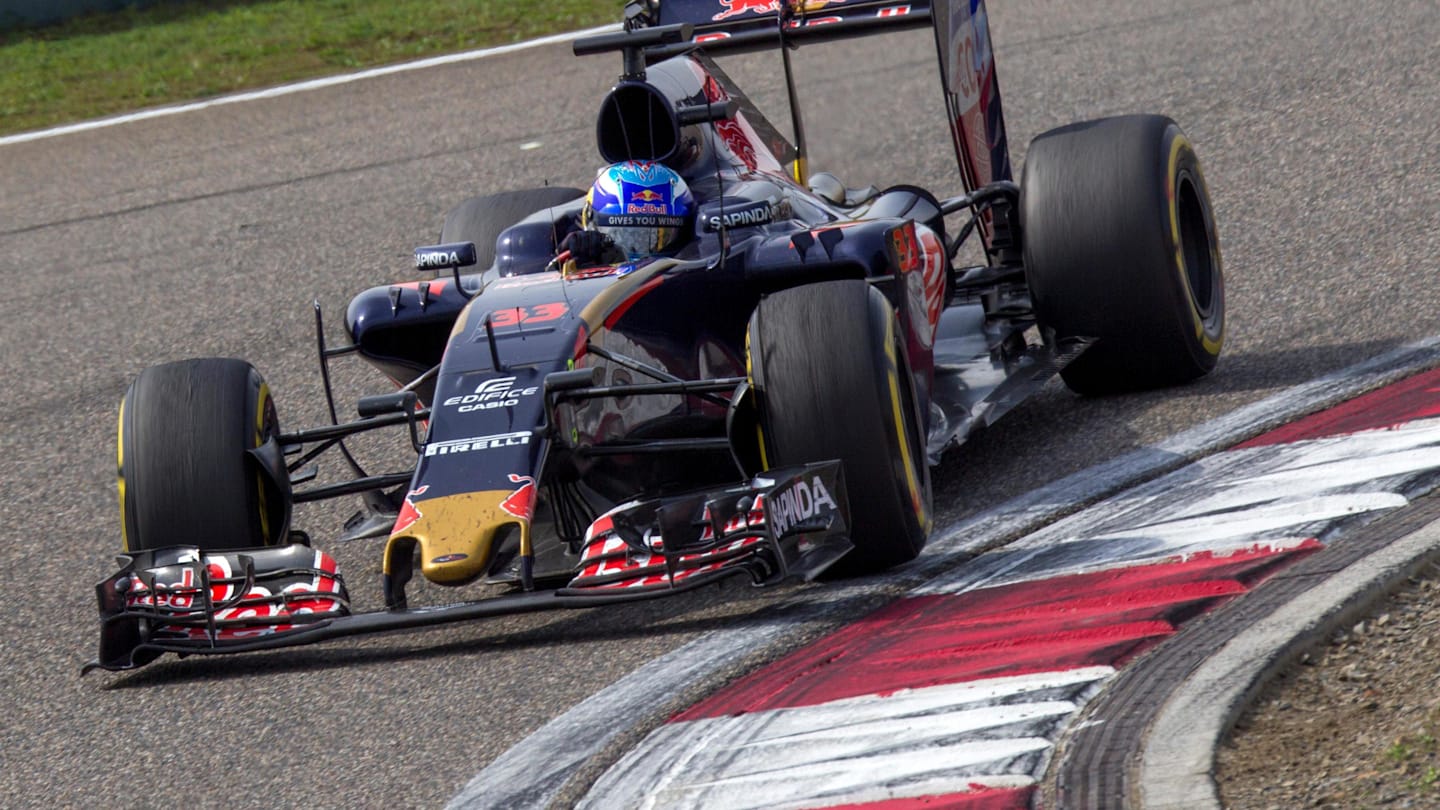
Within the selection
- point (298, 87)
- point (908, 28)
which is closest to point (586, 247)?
point (908, 28)

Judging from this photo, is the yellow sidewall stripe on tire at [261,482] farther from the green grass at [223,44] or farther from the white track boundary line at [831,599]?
the green grass at [223,44]

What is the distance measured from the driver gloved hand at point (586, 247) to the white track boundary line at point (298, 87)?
9713 mm

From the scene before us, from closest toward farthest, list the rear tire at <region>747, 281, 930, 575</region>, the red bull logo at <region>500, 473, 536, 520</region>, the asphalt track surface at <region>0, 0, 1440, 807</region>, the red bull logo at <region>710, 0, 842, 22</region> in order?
the asphalt track surface at <region>0, 0, 1440, 807</region> → the red bull logo at <region>500, 473, 536, 520</region> → the rear tire at <region>747, 281, 930, 575</region> → the red bull logo at <region>710, 0, 842, 22</region>

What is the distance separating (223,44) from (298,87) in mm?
1879

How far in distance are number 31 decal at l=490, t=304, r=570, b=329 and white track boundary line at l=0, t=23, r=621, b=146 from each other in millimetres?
10278

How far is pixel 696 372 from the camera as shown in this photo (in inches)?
250

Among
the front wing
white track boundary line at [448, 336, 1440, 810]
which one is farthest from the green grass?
the front wing

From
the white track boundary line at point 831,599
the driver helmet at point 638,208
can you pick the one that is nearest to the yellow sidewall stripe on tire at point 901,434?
the white track boundary line at point 831,599

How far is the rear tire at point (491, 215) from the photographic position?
8047mm

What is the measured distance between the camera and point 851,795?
Answer: 4.02 meters

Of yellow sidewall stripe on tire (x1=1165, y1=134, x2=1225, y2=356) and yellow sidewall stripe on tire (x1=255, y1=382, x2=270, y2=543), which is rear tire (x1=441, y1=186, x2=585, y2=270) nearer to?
yellow sidewall stripe on tire (x1=255, y1=382, x2=270, y2=543)

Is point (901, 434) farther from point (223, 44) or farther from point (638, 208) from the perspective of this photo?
point (223, 44)

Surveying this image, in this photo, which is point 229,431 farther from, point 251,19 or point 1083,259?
point 251,19

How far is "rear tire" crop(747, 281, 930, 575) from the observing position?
5320mm
